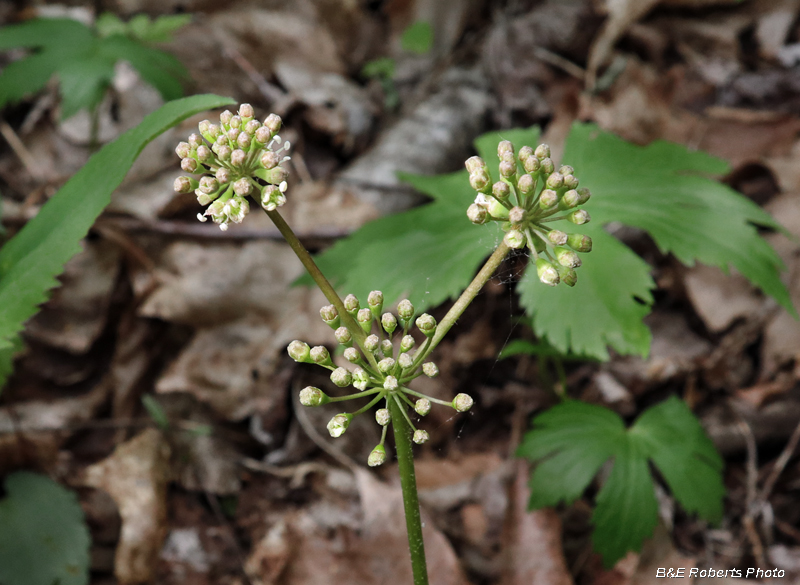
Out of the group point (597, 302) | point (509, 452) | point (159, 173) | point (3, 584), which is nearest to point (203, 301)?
point (159, 173)

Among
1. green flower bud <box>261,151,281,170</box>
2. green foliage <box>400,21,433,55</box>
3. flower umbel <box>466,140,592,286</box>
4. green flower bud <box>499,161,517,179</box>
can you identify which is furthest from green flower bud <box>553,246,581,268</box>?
green foliage <box>400,21,433,55</box>

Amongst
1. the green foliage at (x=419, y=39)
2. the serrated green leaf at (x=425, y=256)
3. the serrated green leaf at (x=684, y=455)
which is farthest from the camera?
the green foliage at (x=419, y=39)

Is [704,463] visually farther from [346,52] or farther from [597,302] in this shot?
[346,52]

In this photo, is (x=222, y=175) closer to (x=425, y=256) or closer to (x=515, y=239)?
(x=515, y=239)

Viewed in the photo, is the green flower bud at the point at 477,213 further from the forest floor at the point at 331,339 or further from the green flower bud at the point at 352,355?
the forest floor at the point at 331,339

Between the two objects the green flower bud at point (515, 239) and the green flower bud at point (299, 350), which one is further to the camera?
the green flower bud at point (299, 350)

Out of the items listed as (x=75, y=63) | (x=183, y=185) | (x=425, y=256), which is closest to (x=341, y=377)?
(x=183, y=185)

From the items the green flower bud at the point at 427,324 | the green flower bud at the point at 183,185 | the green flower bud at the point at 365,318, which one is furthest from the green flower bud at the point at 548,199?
the green flower bud at the point at 183,185

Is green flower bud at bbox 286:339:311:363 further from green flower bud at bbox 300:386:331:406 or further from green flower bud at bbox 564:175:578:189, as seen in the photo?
green flower bud at bbox 564:175:578:189
